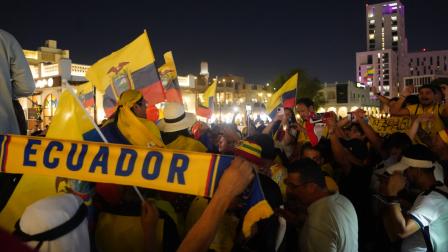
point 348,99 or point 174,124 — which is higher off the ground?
point 348,99

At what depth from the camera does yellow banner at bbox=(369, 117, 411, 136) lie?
6934 mm

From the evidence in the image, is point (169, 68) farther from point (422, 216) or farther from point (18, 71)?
point (422, 216)

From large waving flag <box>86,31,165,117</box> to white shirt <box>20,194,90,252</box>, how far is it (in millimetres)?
5620

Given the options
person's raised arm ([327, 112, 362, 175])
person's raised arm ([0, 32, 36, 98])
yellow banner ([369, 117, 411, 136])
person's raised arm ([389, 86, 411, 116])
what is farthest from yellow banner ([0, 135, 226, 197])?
yellow banner ([369, 117, 411, 136])

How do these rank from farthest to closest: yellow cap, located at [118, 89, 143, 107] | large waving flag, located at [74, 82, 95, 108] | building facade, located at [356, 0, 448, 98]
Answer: building facade, located at [356, 0, 448, 98]
large waving flag, located at [74, 82, 95, 108]
yellow cap, located at [118, 89, 143, 107]

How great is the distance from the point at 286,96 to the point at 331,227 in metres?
7.04

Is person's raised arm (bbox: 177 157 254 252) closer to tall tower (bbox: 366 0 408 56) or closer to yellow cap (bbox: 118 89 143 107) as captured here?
yellow cap (bbox: 118 89 143 107)

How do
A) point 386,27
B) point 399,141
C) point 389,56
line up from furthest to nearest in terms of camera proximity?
point 386,27 → point 389,56 → point 399,141

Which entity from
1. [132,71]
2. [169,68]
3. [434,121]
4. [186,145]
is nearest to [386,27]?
[169,68]

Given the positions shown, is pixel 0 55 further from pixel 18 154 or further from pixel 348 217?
pixel 348 217

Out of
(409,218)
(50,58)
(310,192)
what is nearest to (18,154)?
(310,192)

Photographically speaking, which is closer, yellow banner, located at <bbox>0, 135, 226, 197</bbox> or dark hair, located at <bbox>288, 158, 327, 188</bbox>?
yellow banner, located at <bbox>0, 135, 226, 197</bbox>

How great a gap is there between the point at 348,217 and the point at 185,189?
5.11ft

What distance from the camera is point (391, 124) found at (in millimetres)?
7449
